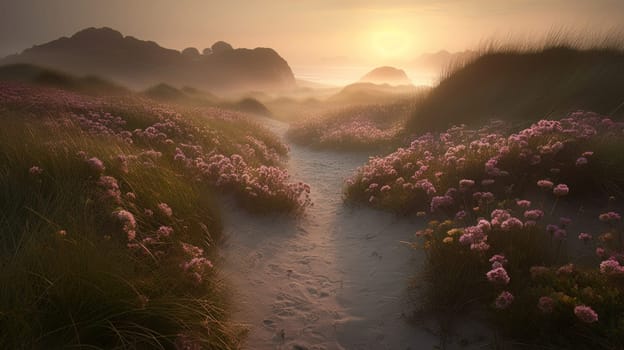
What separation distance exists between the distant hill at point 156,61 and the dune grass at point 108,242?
60.3m

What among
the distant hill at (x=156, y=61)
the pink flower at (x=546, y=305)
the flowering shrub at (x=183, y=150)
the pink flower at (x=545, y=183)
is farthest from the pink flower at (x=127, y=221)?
the distant hill at (x=156, y=61)

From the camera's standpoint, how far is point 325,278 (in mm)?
5797

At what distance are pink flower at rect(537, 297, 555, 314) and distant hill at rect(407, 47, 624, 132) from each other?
811 centimetres

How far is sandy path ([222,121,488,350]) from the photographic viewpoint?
14.2 feet

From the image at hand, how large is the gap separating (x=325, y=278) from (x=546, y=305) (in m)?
3.29

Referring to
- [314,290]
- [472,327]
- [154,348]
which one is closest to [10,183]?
[154,348]

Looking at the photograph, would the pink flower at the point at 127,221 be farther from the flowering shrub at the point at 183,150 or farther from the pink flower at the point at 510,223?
the pink flower at the point at 510,223

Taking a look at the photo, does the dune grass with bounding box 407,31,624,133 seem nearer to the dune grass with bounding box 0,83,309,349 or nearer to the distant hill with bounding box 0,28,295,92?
the dune grass with bounding box 0,83,309,349

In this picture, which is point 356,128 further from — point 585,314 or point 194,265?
point 585,314

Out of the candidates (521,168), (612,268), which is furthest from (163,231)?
(521,168)

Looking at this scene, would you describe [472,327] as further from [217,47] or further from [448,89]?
[217,47]

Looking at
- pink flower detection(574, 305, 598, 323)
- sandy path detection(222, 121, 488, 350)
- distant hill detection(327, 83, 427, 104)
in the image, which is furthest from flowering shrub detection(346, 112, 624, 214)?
distant hill detection(327, 83, 427, 104)

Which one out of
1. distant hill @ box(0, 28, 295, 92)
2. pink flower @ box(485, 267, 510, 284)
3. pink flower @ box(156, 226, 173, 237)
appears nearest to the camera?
pink flower @ box(485, 267, 510, 284)

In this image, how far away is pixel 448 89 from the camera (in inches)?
629
